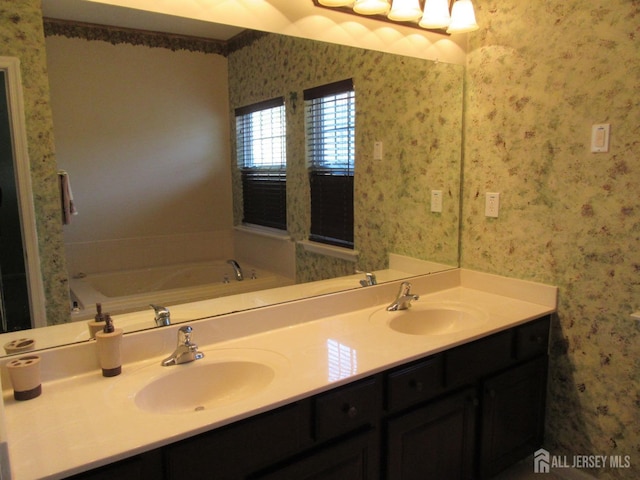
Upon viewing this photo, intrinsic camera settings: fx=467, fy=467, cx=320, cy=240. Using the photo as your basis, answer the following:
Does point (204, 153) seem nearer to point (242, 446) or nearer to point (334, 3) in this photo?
point (334, 3)

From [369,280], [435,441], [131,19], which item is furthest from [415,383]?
[131,19]

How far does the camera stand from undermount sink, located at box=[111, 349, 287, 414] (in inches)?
52.4

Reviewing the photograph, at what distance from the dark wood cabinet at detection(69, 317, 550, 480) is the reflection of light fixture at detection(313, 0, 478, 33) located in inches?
53.7

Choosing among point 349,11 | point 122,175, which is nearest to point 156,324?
point 122,175

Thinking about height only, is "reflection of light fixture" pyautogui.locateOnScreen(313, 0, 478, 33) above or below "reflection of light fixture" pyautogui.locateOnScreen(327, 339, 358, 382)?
above

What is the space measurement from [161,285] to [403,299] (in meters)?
1.01

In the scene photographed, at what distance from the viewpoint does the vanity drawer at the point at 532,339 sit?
6.28 ft

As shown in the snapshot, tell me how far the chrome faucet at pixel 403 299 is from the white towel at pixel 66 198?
1.27 m

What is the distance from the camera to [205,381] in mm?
1458

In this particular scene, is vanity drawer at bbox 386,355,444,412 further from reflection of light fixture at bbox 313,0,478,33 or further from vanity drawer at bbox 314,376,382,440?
reflection of light fixture at bbox 313,0,478,33

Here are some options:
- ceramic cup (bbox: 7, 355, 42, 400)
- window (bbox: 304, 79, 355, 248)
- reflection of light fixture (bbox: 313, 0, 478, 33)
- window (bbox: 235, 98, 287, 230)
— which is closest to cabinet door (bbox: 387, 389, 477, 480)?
window (bbox: 304, 79, 355, 248)

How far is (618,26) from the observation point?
5.67 feet

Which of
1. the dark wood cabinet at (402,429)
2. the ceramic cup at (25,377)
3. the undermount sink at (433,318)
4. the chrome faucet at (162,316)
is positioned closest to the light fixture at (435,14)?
the undermount sink at (433,318)

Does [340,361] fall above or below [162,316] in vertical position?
below
